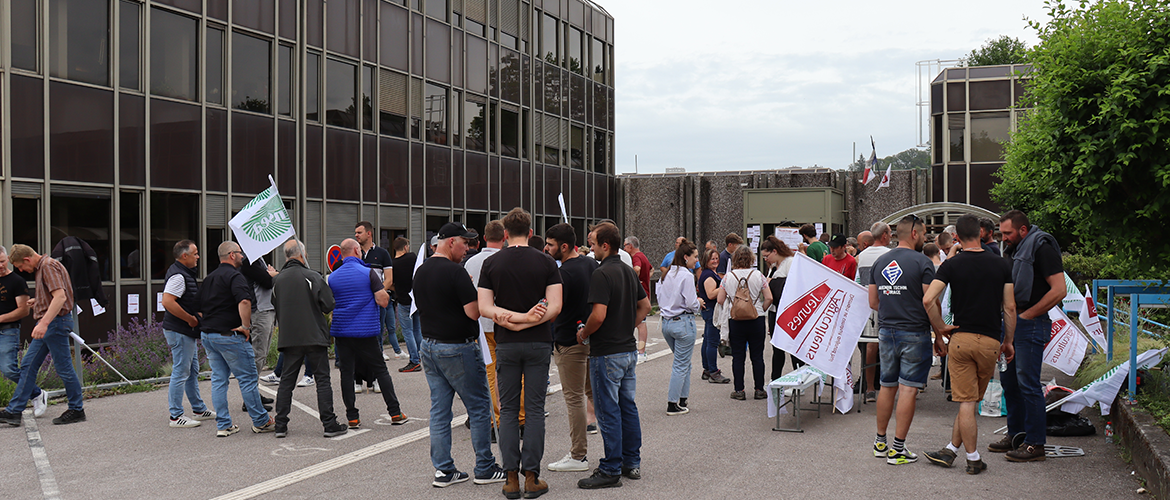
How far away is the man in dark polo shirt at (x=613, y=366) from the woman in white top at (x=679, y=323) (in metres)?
2.52

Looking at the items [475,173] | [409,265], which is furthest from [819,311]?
[475,173]

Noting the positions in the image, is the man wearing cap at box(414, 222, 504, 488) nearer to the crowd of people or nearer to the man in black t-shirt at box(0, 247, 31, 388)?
the crowd of people

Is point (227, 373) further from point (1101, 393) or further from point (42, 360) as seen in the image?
point (1101, 393)

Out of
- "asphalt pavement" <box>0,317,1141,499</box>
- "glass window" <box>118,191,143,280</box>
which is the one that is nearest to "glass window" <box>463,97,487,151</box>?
"glass window" <box>118,191,143,280</box>

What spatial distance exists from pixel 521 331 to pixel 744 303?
4.13 metres

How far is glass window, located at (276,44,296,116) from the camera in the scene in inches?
715

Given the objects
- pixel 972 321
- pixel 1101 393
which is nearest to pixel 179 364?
pixel 972 321

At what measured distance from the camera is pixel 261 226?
34.2ft

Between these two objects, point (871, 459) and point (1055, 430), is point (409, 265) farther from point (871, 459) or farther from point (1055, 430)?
point (1055, 430)

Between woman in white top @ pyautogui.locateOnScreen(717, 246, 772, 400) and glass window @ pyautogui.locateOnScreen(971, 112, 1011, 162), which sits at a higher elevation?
glass window @ pyautogui.locateOnScreen(971, 112, 1011, 162)

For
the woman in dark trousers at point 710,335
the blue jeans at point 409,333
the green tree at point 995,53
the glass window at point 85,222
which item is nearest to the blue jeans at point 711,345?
the woman in dark trousers at point 710,335

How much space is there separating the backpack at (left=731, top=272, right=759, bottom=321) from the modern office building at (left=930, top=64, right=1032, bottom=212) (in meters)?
24.0

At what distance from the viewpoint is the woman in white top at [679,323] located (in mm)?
9195

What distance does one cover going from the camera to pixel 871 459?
23.5 ft
